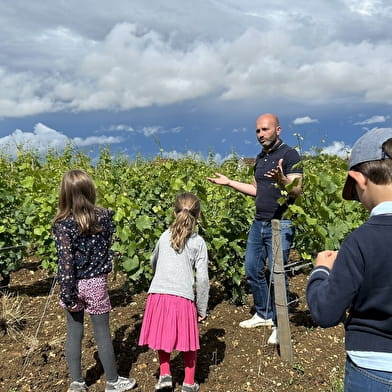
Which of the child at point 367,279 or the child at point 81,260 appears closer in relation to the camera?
the child at point 367,279

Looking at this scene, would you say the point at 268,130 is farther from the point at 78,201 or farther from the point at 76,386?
the point at 76,386

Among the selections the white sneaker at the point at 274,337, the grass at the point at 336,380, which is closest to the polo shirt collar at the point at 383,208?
the grass at the point at 336,380

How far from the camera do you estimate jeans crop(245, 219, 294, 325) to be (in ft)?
12.2

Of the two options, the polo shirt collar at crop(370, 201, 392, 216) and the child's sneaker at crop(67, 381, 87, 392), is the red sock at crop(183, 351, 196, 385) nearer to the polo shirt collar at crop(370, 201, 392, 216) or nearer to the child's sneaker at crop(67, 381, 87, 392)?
the child's sneaker at crop(67, 381, 87, 392)

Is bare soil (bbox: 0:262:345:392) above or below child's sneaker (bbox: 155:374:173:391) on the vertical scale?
below

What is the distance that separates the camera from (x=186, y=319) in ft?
9.78

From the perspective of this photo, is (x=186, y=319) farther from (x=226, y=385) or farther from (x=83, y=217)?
(x=83, y=217)

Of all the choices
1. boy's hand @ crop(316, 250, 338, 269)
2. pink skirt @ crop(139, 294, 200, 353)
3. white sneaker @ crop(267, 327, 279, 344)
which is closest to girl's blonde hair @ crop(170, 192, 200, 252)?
pink skirt @ crop(139, 294, 200, 353)

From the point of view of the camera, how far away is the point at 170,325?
2.94 metres

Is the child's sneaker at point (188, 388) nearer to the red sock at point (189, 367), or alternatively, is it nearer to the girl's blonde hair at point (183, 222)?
the red sock at point (189, 367)

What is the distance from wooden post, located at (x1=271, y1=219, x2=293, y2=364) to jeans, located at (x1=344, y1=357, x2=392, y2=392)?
1882mm

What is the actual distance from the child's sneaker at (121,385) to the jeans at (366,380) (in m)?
1.96

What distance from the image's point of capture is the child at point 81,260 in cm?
280

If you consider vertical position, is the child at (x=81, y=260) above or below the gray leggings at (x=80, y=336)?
above
